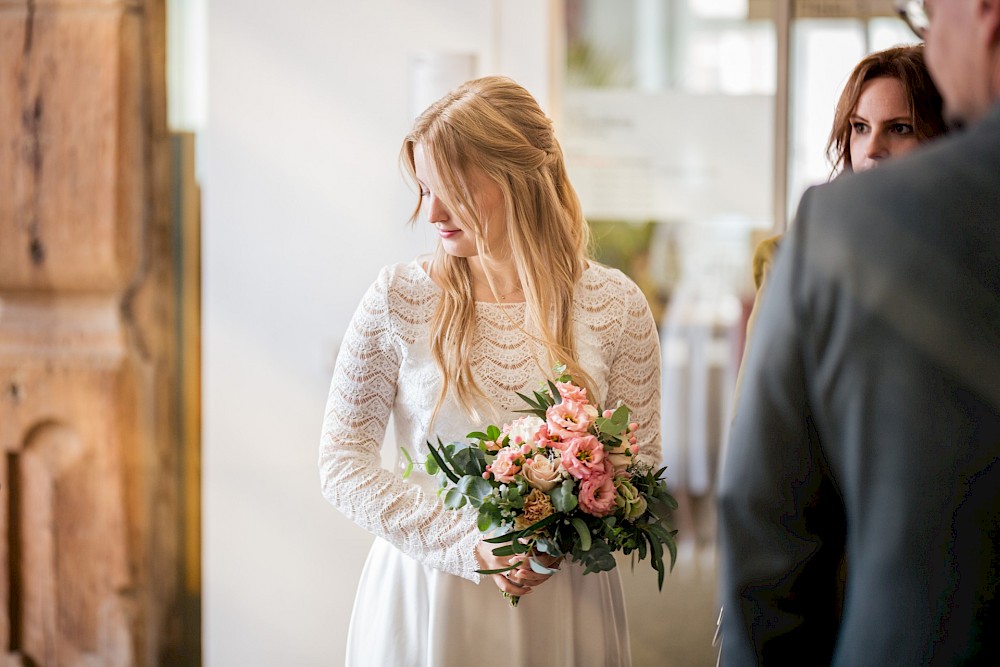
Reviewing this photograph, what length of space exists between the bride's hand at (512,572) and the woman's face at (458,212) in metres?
0.58

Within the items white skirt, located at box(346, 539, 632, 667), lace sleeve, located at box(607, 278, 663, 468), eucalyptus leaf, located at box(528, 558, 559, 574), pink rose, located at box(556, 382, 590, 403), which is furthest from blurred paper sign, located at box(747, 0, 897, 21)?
eucalyptus leaf, located at box(528, 558, 559, 574)

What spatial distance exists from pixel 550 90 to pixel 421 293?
1.00 m

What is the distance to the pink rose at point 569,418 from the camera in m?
1.55

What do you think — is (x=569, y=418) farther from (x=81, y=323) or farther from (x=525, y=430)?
(x=81, y=323)

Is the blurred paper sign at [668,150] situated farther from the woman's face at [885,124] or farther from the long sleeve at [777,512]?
the long sleeve at [777,512]

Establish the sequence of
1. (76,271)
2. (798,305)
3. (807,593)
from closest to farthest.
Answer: (798,305), (807,593), (76,271)

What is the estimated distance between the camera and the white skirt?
1.78 metres

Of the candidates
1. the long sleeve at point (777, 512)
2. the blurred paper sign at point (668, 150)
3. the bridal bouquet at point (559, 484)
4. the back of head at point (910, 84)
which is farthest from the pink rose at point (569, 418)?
the blurred paper sign at point (668, 150)

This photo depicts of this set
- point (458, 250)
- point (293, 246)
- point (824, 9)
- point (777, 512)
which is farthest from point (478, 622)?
point (824, 9)

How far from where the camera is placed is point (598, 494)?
1551 millimetres

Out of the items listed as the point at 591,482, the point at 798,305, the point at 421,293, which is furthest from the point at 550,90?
the point at 798,305

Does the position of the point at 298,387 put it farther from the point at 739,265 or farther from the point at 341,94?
the point at 739,265

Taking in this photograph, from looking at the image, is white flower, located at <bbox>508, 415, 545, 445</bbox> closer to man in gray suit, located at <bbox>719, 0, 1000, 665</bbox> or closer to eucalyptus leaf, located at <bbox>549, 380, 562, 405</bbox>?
eucalyptus leaf, located at <bbox>549, 380, 562, 405</bbox>

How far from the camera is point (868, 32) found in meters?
2.81
